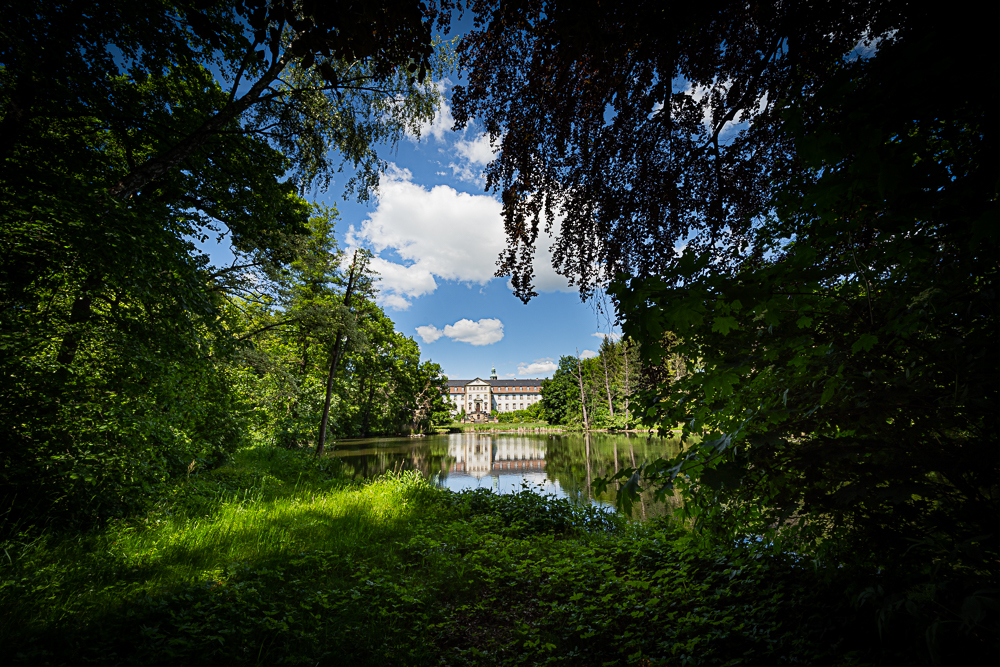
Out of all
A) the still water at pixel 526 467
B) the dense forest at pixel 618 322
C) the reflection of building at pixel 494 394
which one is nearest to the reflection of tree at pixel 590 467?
the still water at pixel 526 467

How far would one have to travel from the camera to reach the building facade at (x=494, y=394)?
110 m

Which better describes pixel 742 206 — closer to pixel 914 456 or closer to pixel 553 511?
pixel 914 456

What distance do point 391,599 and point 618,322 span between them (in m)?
4.27

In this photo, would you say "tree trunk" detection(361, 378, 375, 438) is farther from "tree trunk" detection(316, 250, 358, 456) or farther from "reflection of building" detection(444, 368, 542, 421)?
"reflection of building" detection(444, 368, 542, 421)

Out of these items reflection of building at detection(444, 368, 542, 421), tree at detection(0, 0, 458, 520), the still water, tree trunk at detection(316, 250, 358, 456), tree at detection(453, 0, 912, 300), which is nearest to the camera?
tree at detection(453, 0, 912, 300)

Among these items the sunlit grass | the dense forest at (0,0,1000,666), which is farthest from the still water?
the dense forest at (0,0,1000,666)

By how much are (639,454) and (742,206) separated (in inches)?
881

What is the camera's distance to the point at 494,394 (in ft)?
396

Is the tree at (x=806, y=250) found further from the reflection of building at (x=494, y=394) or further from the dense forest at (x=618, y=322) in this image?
the reflection of building at (x=494, y=394)

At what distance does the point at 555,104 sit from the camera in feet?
9.41

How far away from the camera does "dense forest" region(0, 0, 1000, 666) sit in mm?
1454

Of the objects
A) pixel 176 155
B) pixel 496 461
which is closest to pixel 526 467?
A: pixel 496 461

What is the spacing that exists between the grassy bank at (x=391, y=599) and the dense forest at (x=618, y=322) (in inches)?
1.4

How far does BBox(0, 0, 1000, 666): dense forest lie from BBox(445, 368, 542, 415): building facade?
338 ft
